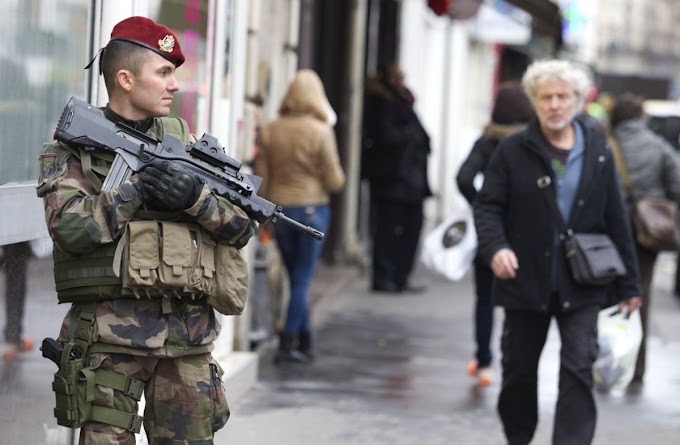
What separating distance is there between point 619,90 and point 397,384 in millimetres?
33170

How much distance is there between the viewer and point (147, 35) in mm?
3998

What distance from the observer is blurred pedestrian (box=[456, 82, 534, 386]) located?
7957 mm

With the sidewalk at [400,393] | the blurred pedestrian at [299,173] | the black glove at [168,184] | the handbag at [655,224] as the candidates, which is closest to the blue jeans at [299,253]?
the blurred pedestrian at [299,173]

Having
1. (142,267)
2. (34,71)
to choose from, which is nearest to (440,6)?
(34,71)

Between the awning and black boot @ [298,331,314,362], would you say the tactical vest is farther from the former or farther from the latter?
the awning

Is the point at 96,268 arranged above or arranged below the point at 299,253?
above

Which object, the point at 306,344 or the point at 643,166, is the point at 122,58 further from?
the point at 643,166

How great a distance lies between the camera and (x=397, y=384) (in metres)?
8.30

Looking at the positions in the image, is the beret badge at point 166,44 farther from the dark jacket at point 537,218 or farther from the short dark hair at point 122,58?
the dark jacket at point 537,218

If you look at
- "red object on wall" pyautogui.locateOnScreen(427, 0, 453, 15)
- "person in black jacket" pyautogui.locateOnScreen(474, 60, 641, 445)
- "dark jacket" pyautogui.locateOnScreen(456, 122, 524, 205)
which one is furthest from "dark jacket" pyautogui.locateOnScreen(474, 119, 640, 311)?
"red object on wall" pyautogui.locateOnScreen(427, 0, 453, 15)

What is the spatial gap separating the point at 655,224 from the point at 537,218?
264cm

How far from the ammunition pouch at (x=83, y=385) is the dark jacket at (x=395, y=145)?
8.52 m

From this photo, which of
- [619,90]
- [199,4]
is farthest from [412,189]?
[619,90]

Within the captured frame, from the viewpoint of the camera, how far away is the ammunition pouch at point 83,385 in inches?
153
